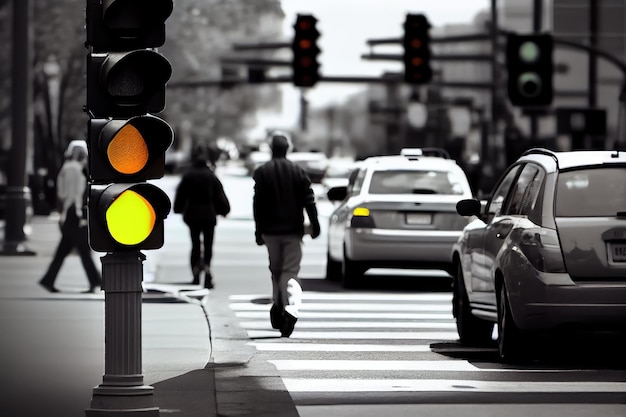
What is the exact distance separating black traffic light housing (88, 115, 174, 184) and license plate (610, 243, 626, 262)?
167 inches

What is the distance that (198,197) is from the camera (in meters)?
21.3

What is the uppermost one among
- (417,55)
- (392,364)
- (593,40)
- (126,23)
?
(593,40)

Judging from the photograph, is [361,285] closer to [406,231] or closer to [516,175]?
[406,231]

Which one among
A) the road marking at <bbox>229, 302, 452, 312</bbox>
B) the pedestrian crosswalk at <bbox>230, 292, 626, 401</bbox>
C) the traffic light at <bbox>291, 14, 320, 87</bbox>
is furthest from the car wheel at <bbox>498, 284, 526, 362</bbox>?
the traffic light at <bbox>291, 14, 320, 87</bbox>

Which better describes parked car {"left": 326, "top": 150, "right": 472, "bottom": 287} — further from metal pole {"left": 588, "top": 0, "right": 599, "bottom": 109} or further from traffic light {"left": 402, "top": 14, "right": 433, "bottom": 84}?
metal pole {"left": 588, "top": 0, "right": 599, "bottom": 109}

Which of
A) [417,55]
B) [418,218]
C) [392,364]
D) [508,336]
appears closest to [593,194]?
[508,336]

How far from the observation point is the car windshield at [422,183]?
21.6 m

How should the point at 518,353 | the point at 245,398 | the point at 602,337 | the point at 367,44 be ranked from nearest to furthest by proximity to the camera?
the point at 245,398
the point at 518,353
the point at 602,337
the point at 367,44

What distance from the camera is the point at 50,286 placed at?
21016mm

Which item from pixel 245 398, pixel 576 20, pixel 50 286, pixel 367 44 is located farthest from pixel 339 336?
pixel 576 20

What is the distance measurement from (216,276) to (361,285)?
8.58 ft

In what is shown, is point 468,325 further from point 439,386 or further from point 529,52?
point 529,52

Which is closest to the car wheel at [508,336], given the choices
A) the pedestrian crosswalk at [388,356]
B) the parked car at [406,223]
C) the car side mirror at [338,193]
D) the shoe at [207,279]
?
the pedestrian crosswalk at [388,356]

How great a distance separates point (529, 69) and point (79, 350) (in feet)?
52.9
